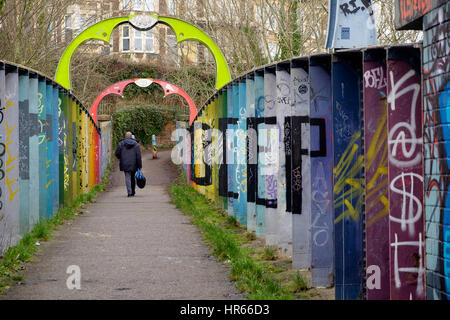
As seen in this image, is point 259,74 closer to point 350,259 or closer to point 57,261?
point 57,261

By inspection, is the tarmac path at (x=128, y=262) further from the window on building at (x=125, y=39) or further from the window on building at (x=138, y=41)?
the window on building at (x=125, y=39)

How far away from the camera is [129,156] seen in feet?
74.4

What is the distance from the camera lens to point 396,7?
6969mm

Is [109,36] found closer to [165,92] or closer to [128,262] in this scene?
[165,92]

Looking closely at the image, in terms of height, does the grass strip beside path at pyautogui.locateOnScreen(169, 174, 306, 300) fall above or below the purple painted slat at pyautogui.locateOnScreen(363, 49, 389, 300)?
below

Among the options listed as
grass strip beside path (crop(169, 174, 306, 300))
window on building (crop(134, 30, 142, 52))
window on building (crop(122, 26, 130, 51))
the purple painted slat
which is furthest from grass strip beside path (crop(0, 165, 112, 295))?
window on building (crop(122, 26, 130, 51))

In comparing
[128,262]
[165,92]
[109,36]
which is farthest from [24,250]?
[165,92]

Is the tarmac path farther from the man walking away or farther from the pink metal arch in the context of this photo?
the pink metal arch

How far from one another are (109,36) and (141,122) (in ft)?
86.7

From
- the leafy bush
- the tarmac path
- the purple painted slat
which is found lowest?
the tarmac path

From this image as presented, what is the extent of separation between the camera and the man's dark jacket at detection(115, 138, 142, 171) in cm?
2255

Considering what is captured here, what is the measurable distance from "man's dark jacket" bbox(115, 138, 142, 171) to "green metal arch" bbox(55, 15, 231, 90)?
6.98 ft

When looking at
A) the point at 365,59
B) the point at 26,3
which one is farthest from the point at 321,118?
the point at 26,3
